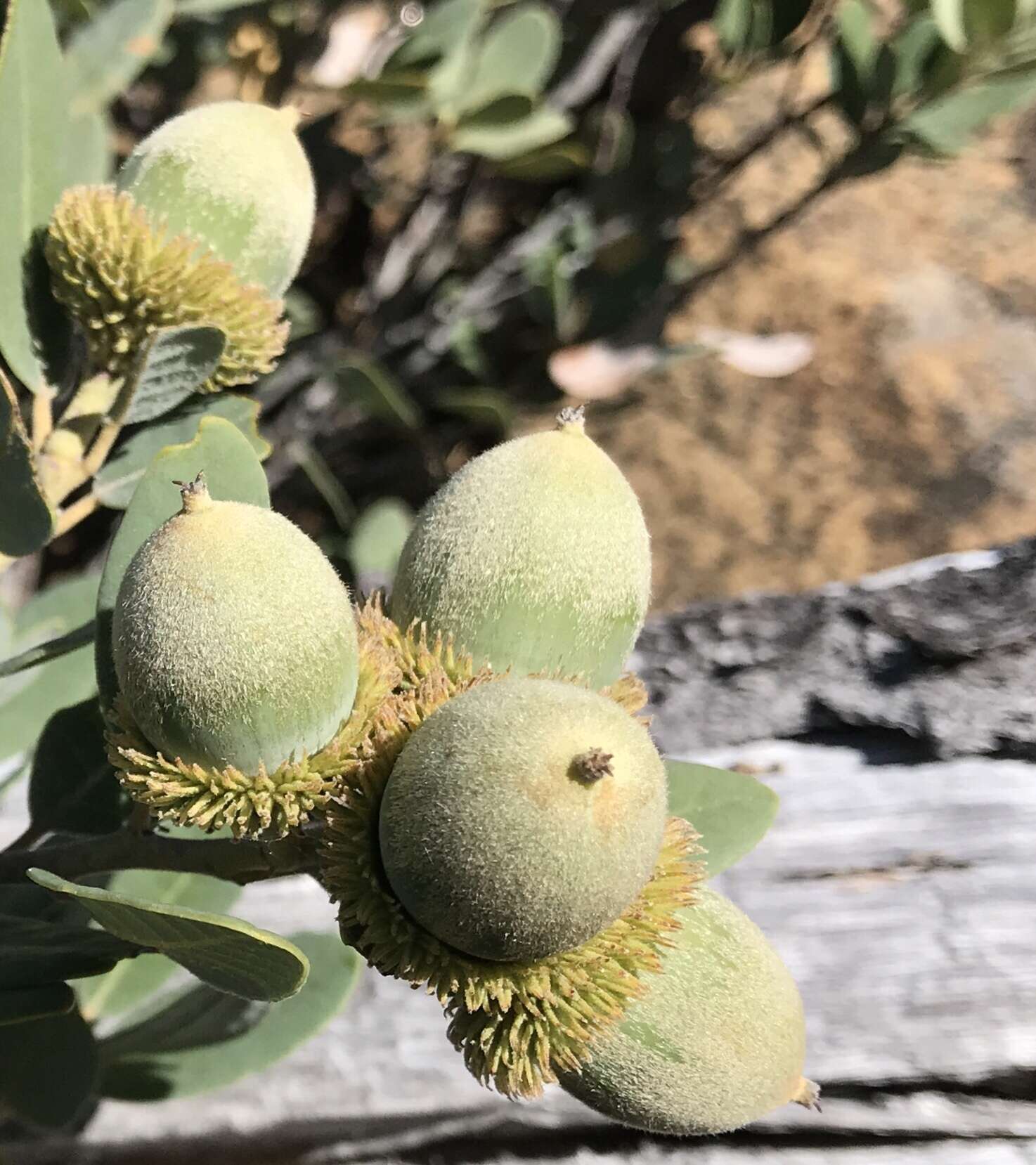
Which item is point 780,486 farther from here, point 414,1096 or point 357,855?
point 357,855

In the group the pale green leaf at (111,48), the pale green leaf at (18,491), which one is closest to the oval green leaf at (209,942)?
the pale green leaf at (18,491)

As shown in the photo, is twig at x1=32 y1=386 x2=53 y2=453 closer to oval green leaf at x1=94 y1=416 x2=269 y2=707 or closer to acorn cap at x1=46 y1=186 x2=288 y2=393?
acorn cap at x1=46 y1=186 x2=288 y2=393

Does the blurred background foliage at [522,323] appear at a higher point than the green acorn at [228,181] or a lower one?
lower

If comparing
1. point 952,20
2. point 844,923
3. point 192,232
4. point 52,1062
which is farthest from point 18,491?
point 952,20

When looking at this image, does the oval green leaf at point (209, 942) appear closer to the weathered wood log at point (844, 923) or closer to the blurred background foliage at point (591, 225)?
the weathered wood log at point (844, 923)

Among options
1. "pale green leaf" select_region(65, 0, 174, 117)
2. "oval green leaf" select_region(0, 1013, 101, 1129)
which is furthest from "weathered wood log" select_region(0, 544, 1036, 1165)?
"pale green leaf" select_region(65, 0, 174, 117)

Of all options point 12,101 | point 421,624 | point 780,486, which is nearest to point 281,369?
point 780,486
